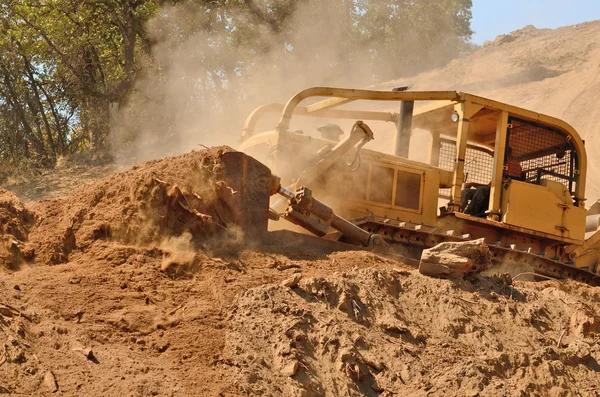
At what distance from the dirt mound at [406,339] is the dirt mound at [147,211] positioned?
4.42 feet

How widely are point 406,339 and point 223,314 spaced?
1482 millimetres

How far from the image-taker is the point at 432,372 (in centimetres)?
620

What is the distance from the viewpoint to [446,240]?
11195 millimetres

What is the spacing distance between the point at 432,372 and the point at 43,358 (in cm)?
282

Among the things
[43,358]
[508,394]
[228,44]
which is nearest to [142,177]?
[43,358]

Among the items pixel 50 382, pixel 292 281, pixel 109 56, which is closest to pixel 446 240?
pixel 292 281

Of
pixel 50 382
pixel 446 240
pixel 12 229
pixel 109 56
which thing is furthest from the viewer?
pixel 109 56

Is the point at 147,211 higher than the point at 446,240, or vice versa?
the point at 147,211

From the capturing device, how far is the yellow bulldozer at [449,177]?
10.8 metres

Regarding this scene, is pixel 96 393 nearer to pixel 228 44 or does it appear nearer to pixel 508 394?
pixel 508 394

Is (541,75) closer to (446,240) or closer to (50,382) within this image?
(446,240)

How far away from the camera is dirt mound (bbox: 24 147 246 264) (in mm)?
7441

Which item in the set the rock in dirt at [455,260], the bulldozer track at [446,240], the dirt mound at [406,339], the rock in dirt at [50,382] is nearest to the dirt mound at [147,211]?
the dirt mound at [406,339]

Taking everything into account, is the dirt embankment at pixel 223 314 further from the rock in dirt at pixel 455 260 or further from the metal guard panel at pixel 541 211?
the metal guard panel at pixel 541 211
